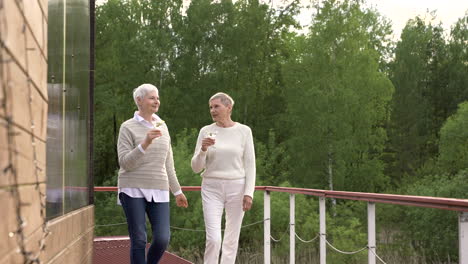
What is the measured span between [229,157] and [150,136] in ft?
2.90

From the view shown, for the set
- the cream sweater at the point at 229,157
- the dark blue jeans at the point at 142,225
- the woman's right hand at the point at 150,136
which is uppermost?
the woman's right hand at the point at 150,136

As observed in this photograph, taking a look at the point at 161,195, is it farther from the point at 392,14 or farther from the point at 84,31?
the point at 392,14

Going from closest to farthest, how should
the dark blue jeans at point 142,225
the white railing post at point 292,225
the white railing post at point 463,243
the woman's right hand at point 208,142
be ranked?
the white railing post at point 463,243 → the dark blue jeans at point 142,225 → the woman's right hand at point 208,142 → the white railing post at point 292,225

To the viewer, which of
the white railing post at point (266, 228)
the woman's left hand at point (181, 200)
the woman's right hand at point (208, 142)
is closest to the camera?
the woman's right hand at point (208, 142)

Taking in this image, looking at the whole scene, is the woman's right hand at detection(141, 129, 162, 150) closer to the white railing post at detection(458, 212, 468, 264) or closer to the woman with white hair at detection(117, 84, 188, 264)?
the woman with white hair at detection(117, 84, 188, 264)

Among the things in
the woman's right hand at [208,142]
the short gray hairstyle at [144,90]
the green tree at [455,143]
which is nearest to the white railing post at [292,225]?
the woman's right hand at [208,142]

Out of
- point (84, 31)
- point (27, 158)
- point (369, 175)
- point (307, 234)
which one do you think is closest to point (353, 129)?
point (369, 175)

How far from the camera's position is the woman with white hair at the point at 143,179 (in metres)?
3.60

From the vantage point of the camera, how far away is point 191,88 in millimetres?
26828

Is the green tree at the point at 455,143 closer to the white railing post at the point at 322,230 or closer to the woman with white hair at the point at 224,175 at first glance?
the white railing post at the point at 322,230

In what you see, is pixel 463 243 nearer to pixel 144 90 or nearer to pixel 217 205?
pixel 144 90

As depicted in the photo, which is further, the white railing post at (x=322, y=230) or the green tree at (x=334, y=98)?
the green tree at (x=334, y=98)

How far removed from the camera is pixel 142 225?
363cm

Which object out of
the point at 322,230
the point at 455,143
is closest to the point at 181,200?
the point at 322,230
